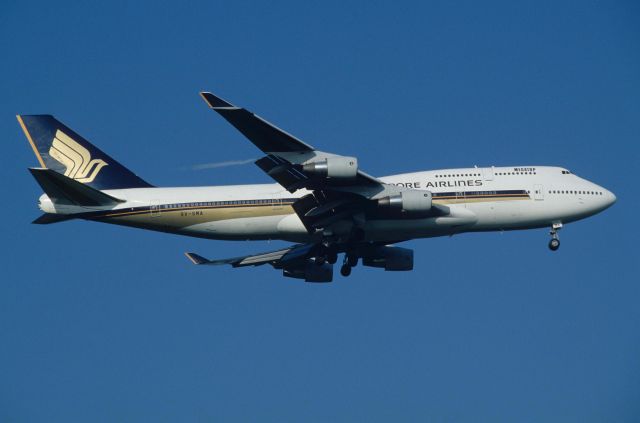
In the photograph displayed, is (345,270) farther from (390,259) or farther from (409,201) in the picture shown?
(409,201)

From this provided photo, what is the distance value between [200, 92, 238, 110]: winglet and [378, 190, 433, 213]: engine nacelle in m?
11.3

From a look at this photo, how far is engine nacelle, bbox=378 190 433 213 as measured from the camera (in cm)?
5538

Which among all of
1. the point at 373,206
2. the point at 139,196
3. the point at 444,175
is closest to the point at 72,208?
the point at 139,196

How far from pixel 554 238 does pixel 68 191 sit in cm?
2765

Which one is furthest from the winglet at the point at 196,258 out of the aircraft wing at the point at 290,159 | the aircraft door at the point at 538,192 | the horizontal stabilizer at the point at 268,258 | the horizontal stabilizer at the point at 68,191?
the aircraft door at the point at 538,192

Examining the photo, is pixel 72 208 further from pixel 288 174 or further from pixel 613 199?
pixel 613 199

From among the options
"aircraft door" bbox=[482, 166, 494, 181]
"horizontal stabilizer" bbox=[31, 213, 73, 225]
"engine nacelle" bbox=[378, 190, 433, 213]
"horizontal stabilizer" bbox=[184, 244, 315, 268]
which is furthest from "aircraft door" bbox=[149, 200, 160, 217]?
"aircraft door" bbox=[482, 166, 494, 181]

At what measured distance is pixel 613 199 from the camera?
204 ft

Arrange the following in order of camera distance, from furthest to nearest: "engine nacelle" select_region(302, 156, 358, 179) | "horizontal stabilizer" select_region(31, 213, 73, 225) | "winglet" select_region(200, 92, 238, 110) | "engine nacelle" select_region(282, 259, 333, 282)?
"engine nacelle" select_region(282, 259, 333, 282) < "horizontal stabilizer" select_region(31, 213, 73, 225) < "engine nacelle" select_region(302, 156, 358, 179) < "winglet" select_region(200, 92, 238, 110)

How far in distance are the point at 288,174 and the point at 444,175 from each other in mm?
10734

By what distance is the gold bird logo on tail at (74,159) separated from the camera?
61219 millimetres

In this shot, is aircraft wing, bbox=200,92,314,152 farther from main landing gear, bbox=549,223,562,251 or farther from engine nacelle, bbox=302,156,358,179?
main landing gear, bbox=549,223,562,251

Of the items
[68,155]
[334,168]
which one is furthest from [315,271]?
[68,155]

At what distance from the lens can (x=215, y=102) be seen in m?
48.2
